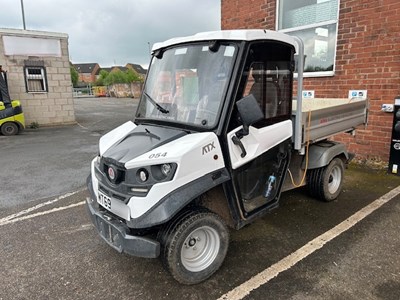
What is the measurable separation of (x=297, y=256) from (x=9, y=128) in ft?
36.7

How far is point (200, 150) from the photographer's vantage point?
2490 mm

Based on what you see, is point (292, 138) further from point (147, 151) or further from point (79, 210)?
point (79, 210)

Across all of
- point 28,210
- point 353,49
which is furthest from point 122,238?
point 353,49

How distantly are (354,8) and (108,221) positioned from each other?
6114 millimetres

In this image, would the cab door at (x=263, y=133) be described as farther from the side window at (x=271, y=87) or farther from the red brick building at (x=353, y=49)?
the red brick building at (x=353, y=49)

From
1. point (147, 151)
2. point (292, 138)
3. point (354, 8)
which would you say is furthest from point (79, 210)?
point (354, 8)

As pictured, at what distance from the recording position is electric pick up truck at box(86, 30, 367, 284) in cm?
242

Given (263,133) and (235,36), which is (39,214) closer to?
(263,133)

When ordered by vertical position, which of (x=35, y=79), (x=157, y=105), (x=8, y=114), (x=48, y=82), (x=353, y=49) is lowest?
(x=8, y=114)

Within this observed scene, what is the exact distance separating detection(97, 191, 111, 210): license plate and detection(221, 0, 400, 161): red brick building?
549 cm

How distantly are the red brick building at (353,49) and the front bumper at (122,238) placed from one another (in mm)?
5434

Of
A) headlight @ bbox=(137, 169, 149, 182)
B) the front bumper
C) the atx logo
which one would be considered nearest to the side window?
the atx logo

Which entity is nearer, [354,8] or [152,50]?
[152,50]

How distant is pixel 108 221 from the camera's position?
8.59 ft
